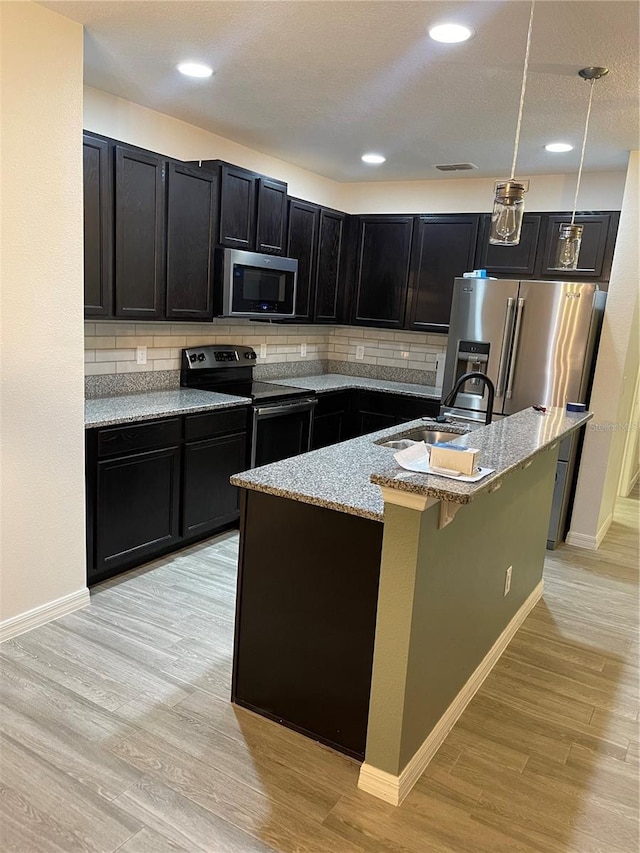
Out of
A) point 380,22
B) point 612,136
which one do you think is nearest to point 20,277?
point 380,22

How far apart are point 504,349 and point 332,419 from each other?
1.47 meters

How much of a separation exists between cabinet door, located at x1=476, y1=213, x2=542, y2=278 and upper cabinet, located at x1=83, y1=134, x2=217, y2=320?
2.08 metres

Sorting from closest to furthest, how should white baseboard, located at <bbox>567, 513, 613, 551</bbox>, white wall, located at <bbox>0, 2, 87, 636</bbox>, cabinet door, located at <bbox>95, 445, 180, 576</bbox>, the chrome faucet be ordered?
white wall, located at <bbox>0, 2, 87, 636</bbox>, the chrome faucet, cabinet door, located at <bbox>95, 445, 180, 576</bbox>, white baseboard, located at <bbox>567, 513, 613, 551</bbox>

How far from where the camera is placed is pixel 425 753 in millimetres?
2150

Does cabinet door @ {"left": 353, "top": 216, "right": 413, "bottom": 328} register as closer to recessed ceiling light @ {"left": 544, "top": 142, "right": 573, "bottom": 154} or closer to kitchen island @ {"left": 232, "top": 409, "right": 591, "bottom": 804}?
recessed ceiling light @ {"left": 544, "top": 142, "right": 573, "bottom": 154}

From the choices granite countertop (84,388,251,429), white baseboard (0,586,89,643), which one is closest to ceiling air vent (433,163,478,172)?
granite countertop (84,388,251,429)

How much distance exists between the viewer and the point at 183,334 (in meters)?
4.23

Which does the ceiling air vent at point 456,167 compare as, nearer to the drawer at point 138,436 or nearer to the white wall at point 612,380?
the white wall at point 612,380

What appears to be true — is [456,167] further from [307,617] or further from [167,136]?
[307,617]

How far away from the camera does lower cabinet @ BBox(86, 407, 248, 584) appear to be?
10.4 feet

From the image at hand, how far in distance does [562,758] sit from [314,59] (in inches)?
116

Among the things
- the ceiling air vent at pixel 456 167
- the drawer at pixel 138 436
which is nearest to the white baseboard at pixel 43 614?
the drawer at pixel 138 436

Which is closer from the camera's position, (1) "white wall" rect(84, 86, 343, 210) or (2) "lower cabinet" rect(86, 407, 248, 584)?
(2) "lower cabinet" rect(86, 407, 248, 584)

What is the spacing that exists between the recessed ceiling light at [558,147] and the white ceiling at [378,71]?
55mm
